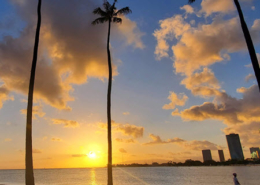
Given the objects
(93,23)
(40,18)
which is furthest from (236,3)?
(40,18)

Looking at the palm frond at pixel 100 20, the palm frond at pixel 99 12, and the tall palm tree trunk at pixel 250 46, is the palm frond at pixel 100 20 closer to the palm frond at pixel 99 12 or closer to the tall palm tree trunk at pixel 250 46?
the palm frond at pixel 99 12

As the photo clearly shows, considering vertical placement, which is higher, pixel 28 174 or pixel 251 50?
pixel 251 50

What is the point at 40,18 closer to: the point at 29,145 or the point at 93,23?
the point at 93,23

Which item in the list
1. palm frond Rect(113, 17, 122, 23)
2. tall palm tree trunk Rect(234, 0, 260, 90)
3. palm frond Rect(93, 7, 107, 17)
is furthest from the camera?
palm frond Rect(113, 17, 122, 23)

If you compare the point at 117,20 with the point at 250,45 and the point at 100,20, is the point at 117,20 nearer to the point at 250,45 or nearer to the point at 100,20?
the point at 100,20

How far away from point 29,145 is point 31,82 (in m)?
4.32

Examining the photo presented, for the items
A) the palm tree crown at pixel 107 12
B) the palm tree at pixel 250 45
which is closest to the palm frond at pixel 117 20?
the palm tree crown at pixel 107 12

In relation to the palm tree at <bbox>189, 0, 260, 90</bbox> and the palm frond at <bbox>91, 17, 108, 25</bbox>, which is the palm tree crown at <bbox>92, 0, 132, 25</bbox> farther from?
the palm tree at <bbox>189, 0, 260, 90</bbox>

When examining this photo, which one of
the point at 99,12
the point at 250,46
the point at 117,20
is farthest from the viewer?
the point at 117,20

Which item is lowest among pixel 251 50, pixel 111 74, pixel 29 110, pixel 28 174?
pixel 28 174

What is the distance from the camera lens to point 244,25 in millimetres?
13516

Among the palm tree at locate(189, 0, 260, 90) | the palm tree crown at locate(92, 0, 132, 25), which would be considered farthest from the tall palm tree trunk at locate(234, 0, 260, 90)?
the palm tree crown at locate(92, 0, 132, 25)

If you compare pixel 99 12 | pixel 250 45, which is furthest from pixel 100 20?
pixel 250 45

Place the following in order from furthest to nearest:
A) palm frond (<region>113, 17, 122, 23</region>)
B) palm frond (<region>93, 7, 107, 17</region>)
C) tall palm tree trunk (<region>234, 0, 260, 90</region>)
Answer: palm frond (<region>113, 17, 122, 23</region>) → palm frond (<region>93, 7, 107, 17</region>) → tall palm tree trunk (<region>234, 0, 260, 90</region>)
